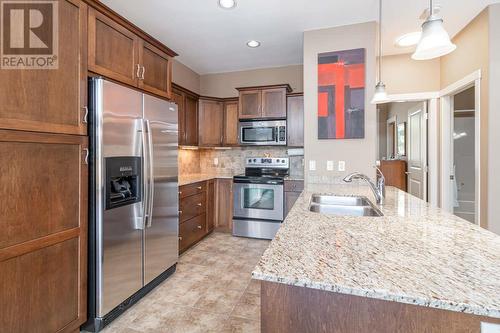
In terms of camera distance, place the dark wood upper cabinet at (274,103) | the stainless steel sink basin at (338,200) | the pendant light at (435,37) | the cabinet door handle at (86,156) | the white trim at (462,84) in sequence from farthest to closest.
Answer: the dark wood upper cabinet at (274,103) < the white trim at (462,84) < the stainless steel sink basin at (338,200) < the cabinet door handle at (86,156) < the pendant light at (435,37)

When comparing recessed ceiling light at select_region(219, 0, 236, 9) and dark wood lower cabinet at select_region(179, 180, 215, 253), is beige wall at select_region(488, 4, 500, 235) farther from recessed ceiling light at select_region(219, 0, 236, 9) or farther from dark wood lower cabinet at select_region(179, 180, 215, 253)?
dark wood lower cabinet at select_region(179, 180, 215, 253)

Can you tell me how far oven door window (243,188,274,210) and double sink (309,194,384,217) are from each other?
163cm

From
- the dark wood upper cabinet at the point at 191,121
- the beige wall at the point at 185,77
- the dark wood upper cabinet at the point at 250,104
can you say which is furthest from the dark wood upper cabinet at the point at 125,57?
the dark wood upper cabinet at the point at 250,104

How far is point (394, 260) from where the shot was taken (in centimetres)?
87

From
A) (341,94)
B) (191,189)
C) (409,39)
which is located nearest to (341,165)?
(341,94)

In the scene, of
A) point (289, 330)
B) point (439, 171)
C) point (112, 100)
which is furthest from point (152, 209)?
point (439, 171)

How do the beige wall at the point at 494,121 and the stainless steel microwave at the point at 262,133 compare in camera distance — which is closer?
the beige wall at the point at 494,121

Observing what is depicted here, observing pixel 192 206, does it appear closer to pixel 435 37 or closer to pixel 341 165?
pixel 341 165

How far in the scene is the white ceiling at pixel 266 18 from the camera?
245cm

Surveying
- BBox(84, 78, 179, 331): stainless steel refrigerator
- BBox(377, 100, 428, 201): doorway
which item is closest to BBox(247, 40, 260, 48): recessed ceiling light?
BBox(84, 78, 179, 331): stainless steel refrigerator

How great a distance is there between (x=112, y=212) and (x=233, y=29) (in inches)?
91.8

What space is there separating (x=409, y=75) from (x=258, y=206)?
9.12 feet

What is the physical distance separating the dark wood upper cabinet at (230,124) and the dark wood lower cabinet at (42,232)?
2679mm

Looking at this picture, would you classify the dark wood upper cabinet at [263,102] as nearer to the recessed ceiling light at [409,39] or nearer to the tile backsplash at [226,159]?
the tile backsplash at [226,159]
